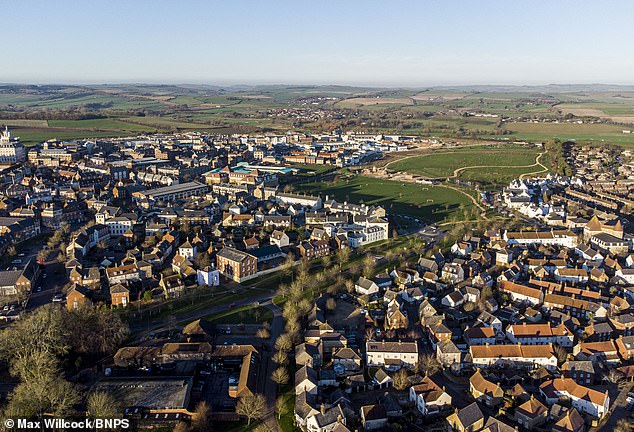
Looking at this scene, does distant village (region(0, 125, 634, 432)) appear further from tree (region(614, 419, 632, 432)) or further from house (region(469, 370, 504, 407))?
tree (region(614, 419, 632, 432))

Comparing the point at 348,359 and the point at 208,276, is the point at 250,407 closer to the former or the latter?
the point at 348,359

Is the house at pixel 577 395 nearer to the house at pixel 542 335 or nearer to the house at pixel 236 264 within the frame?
the house at pixel 542 335

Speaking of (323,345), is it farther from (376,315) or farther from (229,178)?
(229,178)

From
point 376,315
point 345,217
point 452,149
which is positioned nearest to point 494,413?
point 376,315

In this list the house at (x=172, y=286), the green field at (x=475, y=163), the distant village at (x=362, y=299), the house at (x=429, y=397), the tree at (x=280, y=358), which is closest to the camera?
the house at (x=429, y=397)

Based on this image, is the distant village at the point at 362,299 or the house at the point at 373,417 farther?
the distant village at the point at 362,299

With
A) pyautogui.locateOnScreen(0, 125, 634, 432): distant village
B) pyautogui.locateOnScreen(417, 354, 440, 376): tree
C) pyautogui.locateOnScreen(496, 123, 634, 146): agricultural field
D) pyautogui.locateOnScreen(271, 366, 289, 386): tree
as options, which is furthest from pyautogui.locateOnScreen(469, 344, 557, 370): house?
pyautogui.locateOnScreen(496, 123, 634, 146): agricultural field

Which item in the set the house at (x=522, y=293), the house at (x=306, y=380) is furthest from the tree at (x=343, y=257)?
the house at (x=306, y=380)
